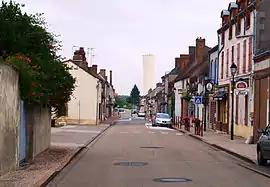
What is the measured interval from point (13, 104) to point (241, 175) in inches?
261

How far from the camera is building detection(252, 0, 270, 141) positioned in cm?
2681

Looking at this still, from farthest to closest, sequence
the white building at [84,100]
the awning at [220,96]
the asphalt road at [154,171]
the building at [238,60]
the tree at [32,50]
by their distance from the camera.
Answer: the white building at [84,100], the awning at [220,96], the building at [238,60], the tree at [32,50], the asphalt road at [154,171]

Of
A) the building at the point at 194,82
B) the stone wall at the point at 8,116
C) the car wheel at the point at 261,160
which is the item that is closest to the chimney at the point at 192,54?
the building at the point at 194,82

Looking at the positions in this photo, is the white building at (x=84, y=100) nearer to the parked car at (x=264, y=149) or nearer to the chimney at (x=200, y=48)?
the chimney at (x=200, y=48)

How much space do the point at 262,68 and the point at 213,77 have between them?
1761 centimetres

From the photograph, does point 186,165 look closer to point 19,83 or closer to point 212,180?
point 212,180

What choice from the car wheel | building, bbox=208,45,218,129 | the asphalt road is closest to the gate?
the asphalt road

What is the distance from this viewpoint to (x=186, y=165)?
17719mm

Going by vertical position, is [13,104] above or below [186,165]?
above

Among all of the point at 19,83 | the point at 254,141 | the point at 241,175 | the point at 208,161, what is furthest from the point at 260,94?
the point at 19,83

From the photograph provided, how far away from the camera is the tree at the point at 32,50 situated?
15105 mm

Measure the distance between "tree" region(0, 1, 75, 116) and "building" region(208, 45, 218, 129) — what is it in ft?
86.8

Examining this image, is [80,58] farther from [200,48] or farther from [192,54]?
[192,54]

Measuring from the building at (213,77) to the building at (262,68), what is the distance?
14051mm
